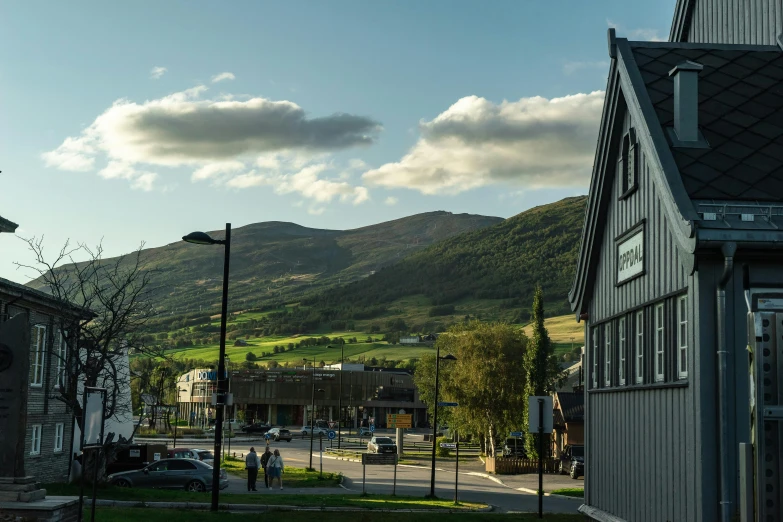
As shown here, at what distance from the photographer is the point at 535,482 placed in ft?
171

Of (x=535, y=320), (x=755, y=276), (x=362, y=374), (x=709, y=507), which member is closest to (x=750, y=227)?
(x=755, y=276)

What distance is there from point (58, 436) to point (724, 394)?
1329 inches

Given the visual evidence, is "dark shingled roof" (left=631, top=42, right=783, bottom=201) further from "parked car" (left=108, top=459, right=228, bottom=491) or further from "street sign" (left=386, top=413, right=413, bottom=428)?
"street sign" (left=386, top=413, right=413, bottom=428)

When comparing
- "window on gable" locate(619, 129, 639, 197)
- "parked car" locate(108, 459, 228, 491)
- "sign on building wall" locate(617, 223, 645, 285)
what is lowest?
"parked car" locate(108, 459, 228, 491)

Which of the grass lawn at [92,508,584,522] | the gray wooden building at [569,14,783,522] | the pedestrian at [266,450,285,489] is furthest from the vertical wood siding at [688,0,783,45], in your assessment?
the pedestrian at [266,450,285,489]

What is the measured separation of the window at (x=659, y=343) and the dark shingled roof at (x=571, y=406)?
4947 cm

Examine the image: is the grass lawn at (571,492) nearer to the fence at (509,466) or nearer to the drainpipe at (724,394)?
the fence at (509,466)

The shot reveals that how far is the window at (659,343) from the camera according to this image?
15.1 m

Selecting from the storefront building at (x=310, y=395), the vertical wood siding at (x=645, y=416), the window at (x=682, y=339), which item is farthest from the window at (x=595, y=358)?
the storefront building at (x=310, y=395)

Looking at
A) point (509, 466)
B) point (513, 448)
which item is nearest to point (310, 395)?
point (513, 448)

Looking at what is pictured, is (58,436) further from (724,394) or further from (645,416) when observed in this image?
(724,394)

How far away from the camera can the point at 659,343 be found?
15336mm

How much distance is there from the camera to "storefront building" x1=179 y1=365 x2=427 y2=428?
14588cm

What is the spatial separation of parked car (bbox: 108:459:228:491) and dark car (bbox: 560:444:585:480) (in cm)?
2531
